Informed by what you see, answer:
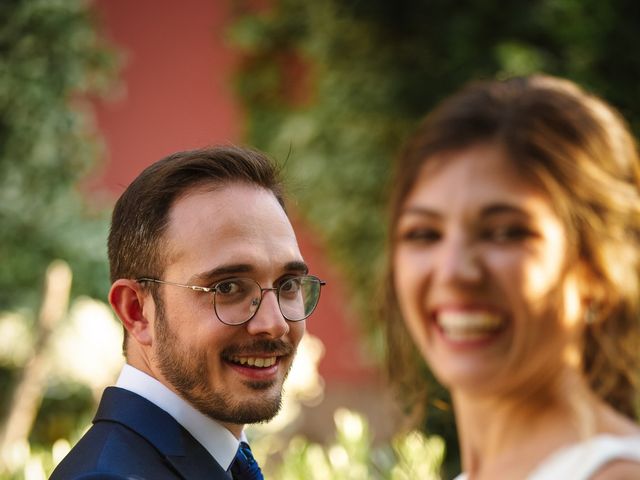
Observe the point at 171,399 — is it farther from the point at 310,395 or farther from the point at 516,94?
the point at 310,395

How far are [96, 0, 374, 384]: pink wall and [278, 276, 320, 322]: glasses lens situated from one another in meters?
8.61

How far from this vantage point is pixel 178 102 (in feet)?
40.2

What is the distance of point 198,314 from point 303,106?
11663 millimetres

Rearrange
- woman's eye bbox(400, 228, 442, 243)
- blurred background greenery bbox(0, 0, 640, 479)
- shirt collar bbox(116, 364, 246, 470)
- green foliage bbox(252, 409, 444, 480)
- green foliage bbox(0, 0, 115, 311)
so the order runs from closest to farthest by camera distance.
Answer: woman's eye bbox(400, 228, 442, 243), shirt collar bbox(116, 364, 246, 470), green foliage bbox(252, 409, 444, 480), blurred background greenery bbox(0, 0, 640, 479), green foliage bbox(0, 0, 115, 311)

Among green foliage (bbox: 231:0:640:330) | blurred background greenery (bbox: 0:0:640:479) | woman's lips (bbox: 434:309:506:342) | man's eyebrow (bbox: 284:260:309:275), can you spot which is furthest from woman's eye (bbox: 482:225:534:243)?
green foliage (bbox: 231:0:640:330)

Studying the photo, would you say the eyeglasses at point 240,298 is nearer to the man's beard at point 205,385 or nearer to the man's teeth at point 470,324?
the man's beard at point 205,385

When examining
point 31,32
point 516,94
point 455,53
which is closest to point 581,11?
point 455,53

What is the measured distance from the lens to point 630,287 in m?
1.60

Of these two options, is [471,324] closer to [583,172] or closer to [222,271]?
[583,172]

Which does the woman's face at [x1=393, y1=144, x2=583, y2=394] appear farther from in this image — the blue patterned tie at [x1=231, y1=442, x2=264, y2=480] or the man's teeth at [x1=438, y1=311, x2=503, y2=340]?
the blue patterned tie at [x1=231, y1=442, x2=264, y2=480]

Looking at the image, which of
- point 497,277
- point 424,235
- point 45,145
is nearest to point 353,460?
point 424,235

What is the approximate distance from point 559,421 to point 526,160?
0.44 m

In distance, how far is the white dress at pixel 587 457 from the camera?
4.42 ft

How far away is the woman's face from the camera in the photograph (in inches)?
57.5
